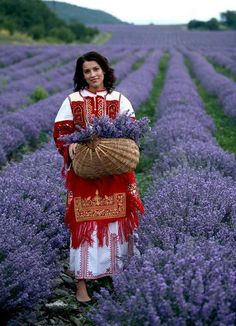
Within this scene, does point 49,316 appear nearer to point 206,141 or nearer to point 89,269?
point 89,269

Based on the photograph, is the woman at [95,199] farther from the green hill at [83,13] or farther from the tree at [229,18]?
the green hill at [83,13]

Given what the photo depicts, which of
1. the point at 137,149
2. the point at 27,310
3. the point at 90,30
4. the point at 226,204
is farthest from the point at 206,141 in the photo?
the point at 90,30

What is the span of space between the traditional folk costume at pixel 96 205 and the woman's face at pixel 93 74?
0.06 meters

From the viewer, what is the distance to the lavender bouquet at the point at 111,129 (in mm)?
2939

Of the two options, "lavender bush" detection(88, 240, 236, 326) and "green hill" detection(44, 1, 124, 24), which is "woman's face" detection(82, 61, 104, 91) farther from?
"green hill" detection(44, 1, 124, 24)

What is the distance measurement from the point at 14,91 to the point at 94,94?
915 centimetres

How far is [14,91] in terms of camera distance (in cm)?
1204

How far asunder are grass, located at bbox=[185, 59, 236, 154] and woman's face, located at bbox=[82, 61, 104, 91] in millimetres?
4412

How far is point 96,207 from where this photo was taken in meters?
3.15

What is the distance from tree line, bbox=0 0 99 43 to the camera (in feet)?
120

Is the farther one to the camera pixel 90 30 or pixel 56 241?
pixel 90 30

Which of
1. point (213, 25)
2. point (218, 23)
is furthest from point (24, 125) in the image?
point (218, 23)

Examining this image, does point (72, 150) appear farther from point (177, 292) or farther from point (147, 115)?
point (147, 115)

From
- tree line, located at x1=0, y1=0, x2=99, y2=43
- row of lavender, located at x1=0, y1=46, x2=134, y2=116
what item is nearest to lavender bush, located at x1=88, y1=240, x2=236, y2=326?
row of lavender, located at x1=0, y1=46, x2=134, y2=116
